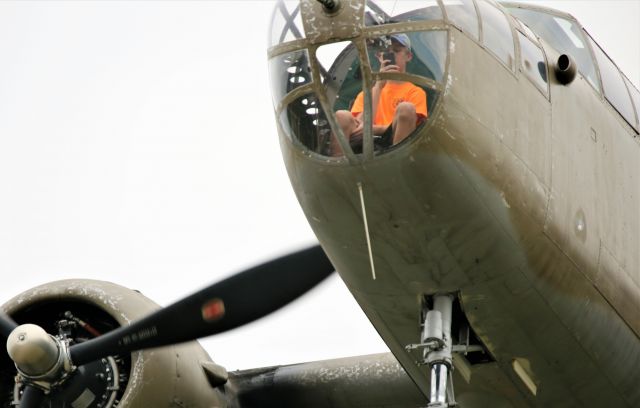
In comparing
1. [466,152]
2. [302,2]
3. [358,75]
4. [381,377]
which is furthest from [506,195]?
[381,377]

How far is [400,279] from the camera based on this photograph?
1003 cm

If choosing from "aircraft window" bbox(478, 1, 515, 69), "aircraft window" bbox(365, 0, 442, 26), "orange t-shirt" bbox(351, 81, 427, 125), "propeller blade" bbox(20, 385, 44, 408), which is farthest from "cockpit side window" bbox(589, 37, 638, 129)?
"propeller blade" bbox(20, 385, 44, 408)

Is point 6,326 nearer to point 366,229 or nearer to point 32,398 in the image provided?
point 32,398

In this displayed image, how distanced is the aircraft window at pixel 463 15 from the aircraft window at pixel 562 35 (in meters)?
1.44

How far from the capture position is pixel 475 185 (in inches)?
377

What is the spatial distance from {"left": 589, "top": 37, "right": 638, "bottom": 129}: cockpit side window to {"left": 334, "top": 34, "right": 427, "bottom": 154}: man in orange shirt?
2.79 meters

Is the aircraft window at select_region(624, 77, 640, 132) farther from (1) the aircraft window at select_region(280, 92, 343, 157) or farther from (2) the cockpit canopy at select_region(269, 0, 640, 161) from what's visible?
(1) the aircraft window at select_region(280, 92, 343, 157)

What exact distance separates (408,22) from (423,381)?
3.29 meters

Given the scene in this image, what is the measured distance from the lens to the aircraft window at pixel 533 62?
33.6ft

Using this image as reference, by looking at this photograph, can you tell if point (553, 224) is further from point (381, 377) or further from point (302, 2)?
point (381, 377)

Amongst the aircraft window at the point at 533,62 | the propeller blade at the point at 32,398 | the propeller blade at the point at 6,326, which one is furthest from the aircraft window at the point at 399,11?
the propeller blade at the point at 6,326

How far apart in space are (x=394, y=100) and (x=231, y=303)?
14.6ft

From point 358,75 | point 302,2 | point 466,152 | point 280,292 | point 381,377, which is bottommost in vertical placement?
point 381,377

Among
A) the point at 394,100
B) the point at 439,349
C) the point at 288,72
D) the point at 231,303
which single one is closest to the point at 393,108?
the point at 394,100
